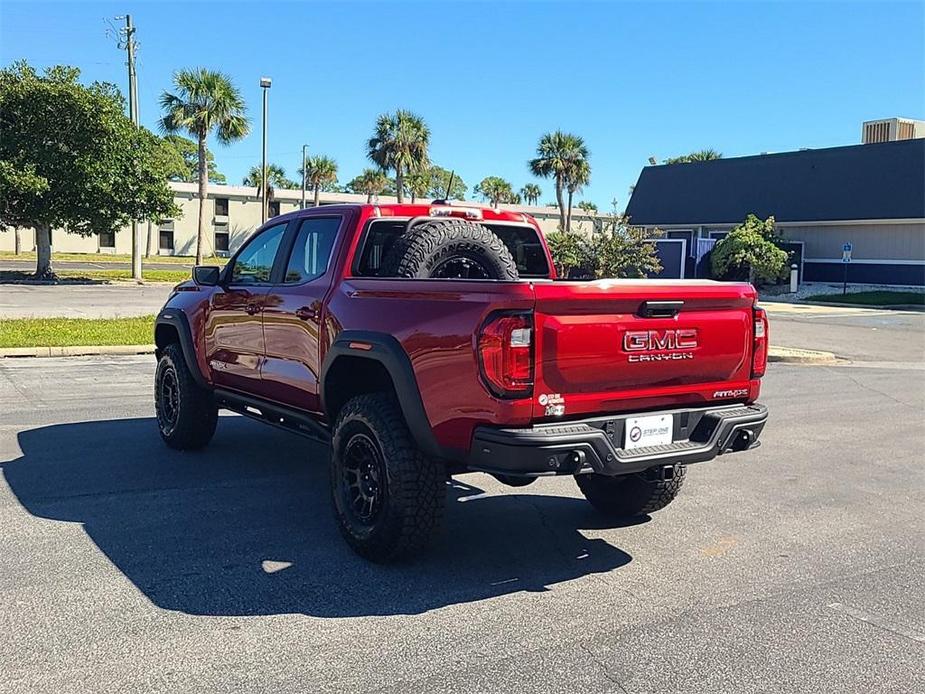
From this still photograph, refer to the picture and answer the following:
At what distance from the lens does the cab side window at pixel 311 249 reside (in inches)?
223

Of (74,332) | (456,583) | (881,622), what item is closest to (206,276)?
(456,583)

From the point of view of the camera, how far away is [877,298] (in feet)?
110

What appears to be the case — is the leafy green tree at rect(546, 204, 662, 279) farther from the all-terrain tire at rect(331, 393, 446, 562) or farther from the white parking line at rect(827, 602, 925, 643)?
the white parking line at rect(827, 602, 925, 643)

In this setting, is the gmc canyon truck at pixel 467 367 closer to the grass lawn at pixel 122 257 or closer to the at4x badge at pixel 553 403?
the at4x badge at pixel 553 403

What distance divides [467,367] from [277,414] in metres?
2.27

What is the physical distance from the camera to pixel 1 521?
5371 millimetres

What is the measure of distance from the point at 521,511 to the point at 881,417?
6.11 metres

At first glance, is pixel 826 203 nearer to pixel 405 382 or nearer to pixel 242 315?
pixel 242 315

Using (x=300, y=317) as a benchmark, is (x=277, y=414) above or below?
below

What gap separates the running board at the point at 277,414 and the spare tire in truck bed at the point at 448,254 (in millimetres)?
1074

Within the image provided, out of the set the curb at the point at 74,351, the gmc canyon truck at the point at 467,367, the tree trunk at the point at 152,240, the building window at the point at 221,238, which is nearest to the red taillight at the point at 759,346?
the gmc canyon truck at the point at 467,367

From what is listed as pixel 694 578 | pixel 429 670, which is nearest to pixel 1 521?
pixel 429 670

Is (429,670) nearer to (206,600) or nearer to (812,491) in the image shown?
(206,600)

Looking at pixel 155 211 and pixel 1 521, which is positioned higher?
pixel 155 211
